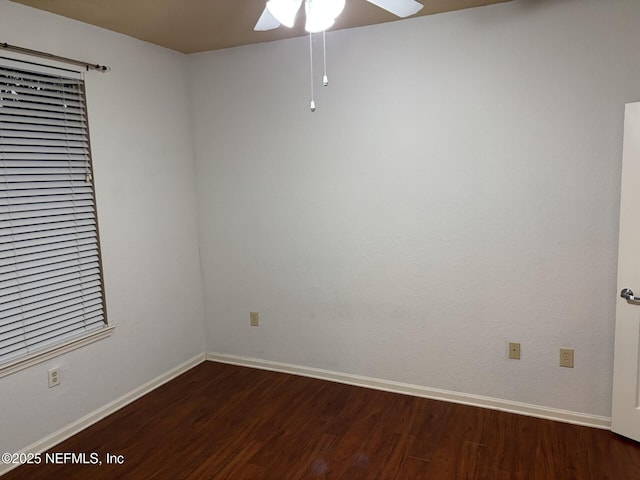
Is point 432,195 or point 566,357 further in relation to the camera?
point 432,195

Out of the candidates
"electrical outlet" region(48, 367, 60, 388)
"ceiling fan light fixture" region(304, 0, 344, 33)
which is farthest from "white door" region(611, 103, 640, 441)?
"electrical outlet" region(48, 367, 60, 388)

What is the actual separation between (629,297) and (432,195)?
123cm

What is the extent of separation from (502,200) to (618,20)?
1.11 m

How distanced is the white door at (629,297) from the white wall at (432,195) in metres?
0.13

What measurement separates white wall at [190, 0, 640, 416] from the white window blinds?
1059 millimetres

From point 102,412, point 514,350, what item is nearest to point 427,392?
point 514,350

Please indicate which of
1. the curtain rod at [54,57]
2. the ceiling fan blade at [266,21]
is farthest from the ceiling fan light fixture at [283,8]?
the curtain rod at [54,57]

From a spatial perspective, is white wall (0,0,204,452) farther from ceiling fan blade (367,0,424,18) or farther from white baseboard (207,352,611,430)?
ceiling fan blade (367,0,424,18)

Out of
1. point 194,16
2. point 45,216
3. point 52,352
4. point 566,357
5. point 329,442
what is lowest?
point 329,442

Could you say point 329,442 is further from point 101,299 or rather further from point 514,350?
point 101,299

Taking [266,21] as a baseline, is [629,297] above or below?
below

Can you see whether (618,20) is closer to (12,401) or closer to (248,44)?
(248,44)

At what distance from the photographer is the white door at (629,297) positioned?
2436 mm

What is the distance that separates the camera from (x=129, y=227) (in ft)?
10.7
